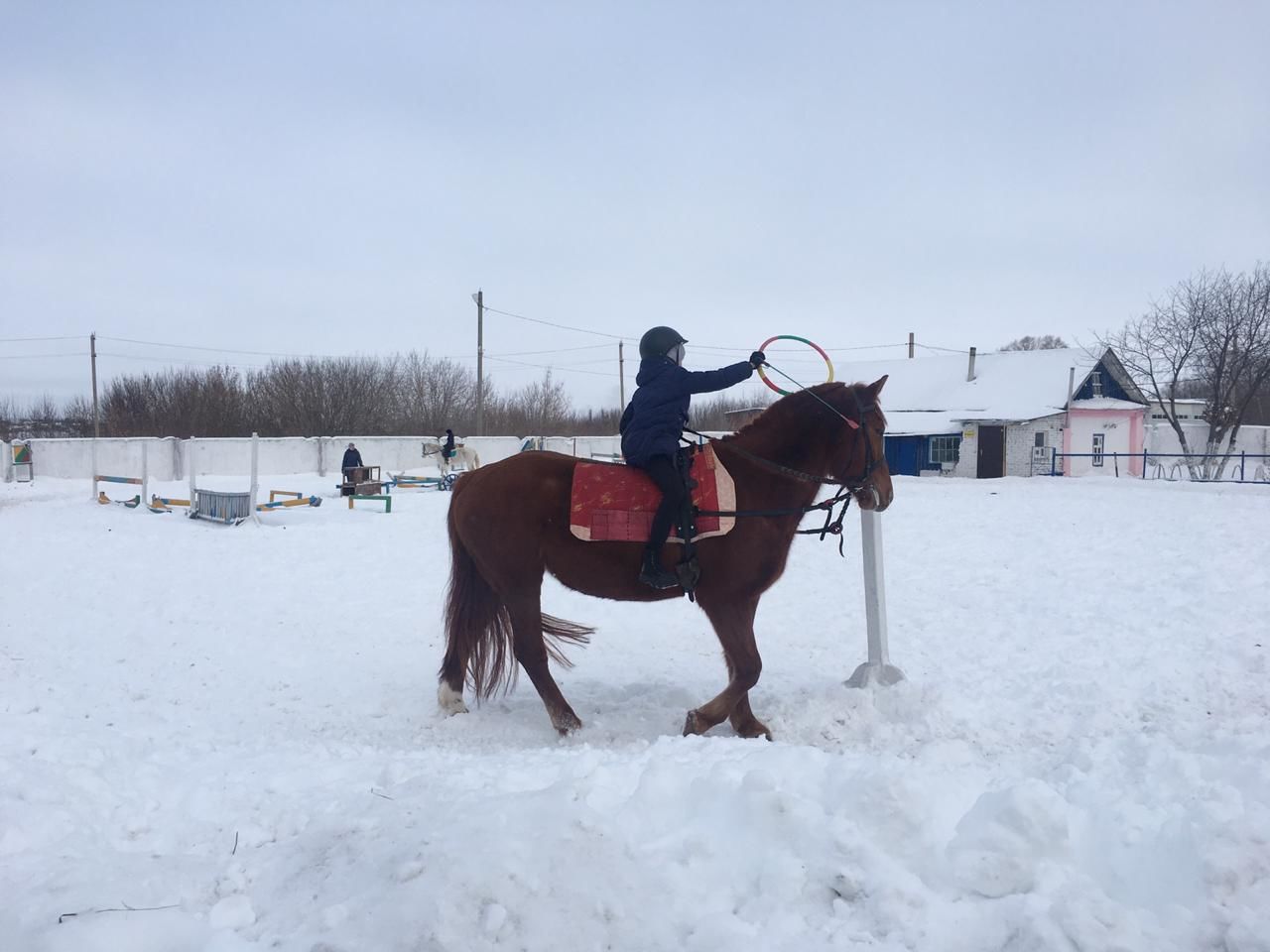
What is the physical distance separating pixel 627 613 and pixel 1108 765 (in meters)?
5.28

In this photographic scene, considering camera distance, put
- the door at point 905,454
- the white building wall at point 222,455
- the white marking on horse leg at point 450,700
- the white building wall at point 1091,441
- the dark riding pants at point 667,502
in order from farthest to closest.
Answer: the door at point 905,454 < the white building wall at point 1091,441 < the white building wall at point 222,455 < the white marking on horse leg at point 450,700 < the dark riding pants at point 667,502

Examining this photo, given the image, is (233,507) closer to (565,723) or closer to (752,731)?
(565,723)

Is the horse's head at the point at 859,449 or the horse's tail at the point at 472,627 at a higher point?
the horse's head at the point at 859,449

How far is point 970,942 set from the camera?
2.27m

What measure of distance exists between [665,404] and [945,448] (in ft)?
111

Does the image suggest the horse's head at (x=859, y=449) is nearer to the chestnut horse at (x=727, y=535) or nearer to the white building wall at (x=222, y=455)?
the chestnut horse at (x=727, y=535)

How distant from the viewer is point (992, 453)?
3425 centimetres

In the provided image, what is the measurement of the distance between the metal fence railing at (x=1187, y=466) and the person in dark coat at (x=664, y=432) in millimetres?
25740

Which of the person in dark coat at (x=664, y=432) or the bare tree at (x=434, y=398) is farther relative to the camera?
the bare tree at (x=434, y=398)

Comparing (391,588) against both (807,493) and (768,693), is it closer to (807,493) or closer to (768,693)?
(768,693)

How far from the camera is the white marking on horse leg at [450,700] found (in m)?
5.31

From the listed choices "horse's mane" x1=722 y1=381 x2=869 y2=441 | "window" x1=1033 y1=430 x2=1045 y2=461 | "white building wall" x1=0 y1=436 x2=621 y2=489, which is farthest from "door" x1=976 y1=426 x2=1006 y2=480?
"horse's mane" x1=722 y1=381 x2=869 y2=441

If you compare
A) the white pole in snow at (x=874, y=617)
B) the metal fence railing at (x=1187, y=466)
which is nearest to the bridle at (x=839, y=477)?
the white pole in snow at (x=874, y=617)

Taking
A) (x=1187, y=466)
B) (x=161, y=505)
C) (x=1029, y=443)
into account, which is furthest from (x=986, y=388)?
(x=161, y=505)
